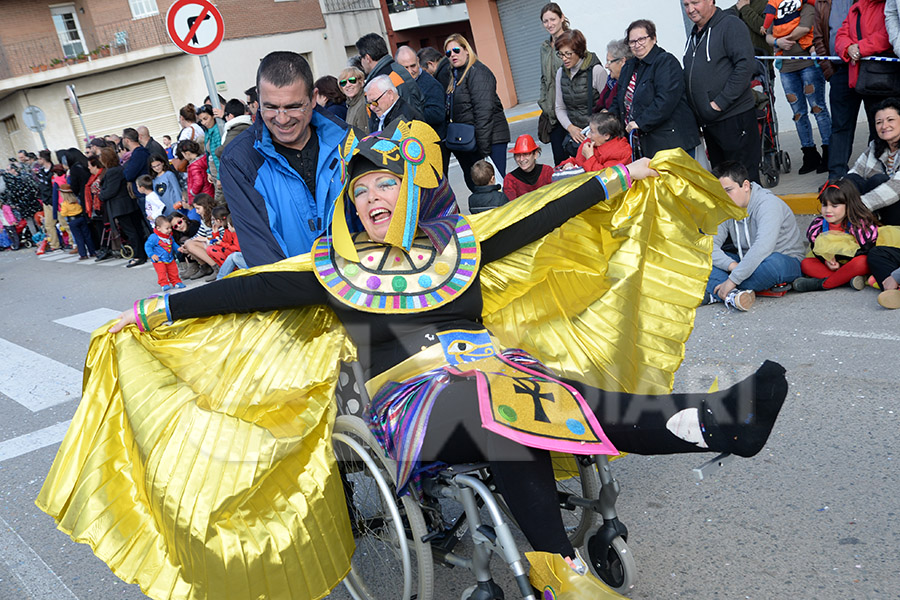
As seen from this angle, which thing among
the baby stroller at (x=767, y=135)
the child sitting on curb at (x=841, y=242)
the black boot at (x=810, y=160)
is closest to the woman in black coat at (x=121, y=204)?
the baby stroller at (x=767, y=135)

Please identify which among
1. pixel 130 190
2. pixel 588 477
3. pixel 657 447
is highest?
pixel 130 190

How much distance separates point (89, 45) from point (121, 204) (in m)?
22.4

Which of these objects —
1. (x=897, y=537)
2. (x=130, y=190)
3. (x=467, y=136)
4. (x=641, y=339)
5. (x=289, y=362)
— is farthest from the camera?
(x=130, y=190)

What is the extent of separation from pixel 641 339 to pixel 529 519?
110cm

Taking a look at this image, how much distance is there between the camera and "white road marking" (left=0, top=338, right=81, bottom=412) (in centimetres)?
608

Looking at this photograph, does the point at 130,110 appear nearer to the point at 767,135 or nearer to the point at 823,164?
the point at 767,135

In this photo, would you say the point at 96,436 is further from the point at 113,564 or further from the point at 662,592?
the point at 662,592

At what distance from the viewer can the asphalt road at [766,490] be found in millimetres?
2674

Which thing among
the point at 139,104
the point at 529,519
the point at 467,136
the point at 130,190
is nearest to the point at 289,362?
the point at 529,519

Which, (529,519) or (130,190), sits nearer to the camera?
(529,519)

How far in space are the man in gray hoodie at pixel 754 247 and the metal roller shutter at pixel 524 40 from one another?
17969 mm

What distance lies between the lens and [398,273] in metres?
2.83

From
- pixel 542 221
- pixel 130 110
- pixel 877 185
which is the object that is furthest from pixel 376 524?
pixel 130 110

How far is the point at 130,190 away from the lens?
12469 mm
